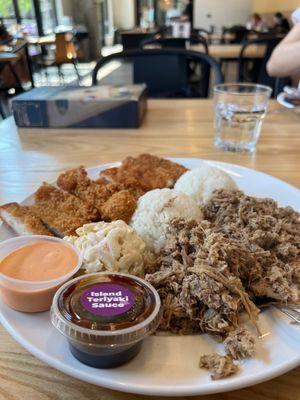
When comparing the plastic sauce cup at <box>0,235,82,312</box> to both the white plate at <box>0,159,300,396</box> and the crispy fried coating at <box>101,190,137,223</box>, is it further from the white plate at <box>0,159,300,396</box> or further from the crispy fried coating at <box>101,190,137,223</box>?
the crispy fried coating at <box>101,190,137,223</box>

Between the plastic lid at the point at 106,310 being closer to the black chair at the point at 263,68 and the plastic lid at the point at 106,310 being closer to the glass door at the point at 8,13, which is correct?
the black chair at the point at 263,68

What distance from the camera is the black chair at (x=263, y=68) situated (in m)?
2.74

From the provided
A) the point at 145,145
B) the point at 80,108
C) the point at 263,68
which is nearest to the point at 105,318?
the point at 145,145

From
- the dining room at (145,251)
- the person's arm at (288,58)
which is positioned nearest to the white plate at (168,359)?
the dining room at (145,251)

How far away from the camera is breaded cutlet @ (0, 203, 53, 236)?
921 mm

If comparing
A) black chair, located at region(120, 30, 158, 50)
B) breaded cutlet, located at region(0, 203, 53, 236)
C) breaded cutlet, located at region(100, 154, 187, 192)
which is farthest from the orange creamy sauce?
black chair, located at region(120, 30, 158, 50)

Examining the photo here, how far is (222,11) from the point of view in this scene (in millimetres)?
10227

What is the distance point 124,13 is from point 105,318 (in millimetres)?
15199

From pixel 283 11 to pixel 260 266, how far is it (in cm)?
1031

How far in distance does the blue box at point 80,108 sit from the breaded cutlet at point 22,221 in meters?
0.84

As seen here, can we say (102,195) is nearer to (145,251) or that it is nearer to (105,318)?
(145,251)

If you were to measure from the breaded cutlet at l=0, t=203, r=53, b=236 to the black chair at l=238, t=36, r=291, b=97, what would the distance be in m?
2.29

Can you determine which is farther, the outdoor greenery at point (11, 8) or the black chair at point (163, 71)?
the outdoor greenery at point (11, 8)

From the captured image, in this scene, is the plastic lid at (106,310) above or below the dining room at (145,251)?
above
